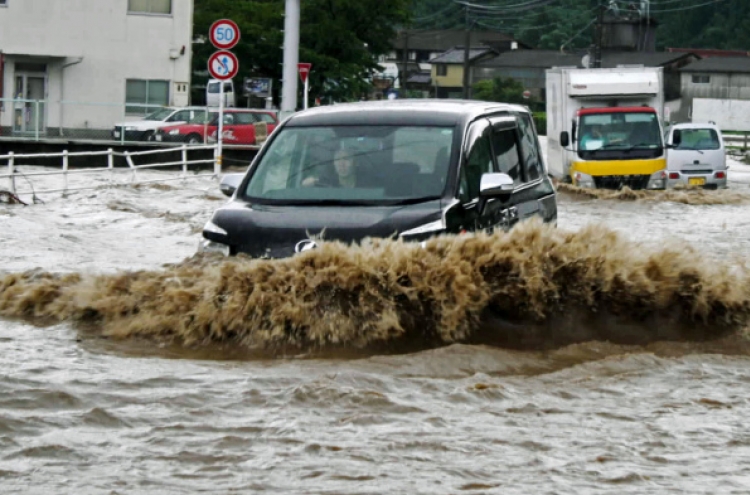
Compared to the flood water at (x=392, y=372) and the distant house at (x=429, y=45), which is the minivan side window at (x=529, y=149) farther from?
the distant house at (x=429, y=45)

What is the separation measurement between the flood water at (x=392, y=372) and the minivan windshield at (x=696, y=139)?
2169 centimetres

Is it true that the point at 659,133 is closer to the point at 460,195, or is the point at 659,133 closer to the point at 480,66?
the point at 460,195

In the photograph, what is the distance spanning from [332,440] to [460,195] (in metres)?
3.03

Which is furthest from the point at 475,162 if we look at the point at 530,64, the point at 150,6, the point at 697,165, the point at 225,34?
the point at 530,64

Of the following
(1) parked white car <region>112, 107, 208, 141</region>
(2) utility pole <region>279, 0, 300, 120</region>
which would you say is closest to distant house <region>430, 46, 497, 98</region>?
(1) parked white car <region>112, 107, 208, 141</region>

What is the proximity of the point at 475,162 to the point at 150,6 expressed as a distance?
36605mm

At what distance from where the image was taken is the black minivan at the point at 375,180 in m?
7.94

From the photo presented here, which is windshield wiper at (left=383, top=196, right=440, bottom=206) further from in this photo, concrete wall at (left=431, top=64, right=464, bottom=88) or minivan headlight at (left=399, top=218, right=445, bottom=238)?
concrete wall at (left=431, top=64, right=464, bottom=88)

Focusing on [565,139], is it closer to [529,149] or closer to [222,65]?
[222,65]

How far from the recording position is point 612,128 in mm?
26578

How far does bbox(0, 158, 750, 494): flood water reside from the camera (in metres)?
5.20

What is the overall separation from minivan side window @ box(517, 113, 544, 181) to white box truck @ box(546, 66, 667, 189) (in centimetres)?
1593

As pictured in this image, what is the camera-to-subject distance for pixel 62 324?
324 inches

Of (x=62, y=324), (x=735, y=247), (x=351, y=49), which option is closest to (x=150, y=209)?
(x=735, y=247)
